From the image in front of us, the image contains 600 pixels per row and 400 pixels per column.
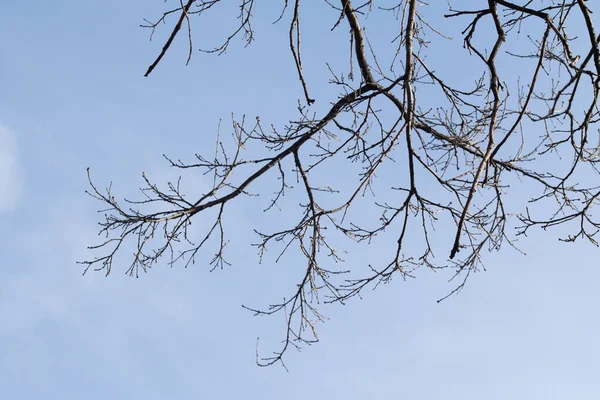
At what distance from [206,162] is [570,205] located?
2.67 metres

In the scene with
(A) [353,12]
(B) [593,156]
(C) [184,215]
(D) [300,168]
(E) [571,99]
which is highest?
(A) [353,12]

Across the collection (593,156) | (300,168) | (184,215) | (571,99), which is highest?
(300,168)

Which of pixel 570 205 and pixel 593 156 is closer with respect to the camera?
pixel 593 156

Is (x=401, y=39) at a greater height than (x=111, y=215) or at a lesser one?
greater

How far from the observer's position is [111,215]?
14.8 ft

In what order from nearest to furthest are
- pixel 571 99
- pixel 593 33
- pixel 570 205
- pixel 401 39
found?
pixel 593 33 → pixel 571 99 → pixel 401 39 → pixel 570 205

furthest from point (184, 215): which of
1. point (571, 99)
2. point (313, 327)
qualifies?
point (571, 99)

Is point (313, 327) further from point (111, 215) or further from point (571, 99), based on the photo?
point (571, 99)

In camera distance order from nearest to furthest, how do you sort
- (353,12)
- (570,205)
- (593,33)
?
1. (593,33)
2. (353,12)
3. (570,205)

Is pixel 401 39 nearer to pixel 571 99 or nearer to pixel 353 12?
pixel 353 12

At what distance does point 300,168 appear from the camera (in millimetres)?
4852

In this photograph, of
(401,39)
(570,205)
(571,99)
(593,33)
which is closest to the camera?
(593,33)

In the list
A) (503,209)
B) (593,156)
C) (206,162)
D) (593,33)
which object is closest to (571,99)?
(593,33)

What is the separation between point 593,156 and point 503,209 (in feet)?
2.70
